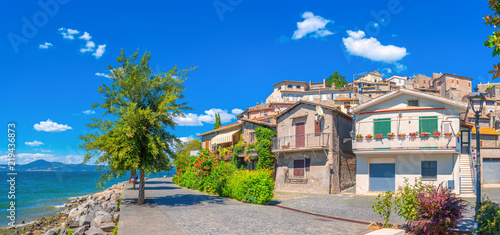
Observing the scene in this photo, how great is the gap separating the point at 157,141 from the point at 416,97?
677 inches

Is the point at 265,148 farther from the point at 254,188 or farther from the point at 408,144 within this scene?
the point at 408,144

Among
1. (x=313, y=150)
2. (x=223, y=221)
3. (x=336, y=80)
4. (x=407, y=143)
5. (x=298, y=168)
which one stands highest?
(x=336, y=80)

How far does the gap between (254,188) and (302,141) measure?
9111 millimetres

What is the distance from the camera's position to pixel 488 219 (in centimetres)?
909

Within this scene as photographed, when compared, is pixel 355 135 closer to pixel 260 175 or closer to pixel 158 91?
pixel 260 175

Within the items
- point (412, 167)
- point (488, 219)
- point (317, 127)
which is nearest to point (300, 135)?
point (317, 127)

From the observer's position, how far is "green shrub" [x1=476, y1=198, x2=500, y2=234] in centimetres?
873

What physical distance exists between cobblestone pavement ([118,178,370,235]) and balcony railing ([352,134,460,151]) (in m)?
9.73

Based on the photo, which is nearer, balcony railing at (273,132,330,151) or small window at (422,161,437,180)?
small window at (422,161,437,180)

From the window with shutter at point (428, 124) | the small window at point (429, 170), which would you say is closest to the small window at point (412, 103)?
the window with shutter at point (428, 124)

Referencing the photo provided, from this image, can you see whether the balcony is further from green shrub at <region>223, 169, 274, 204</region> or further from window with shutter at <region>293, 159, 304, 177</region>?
green shrub at <region>223, 169, 274, 204</region>

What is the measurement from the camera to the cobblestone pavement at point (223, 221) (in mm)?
11148

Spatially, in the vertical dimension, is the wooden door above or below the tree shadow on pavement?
above

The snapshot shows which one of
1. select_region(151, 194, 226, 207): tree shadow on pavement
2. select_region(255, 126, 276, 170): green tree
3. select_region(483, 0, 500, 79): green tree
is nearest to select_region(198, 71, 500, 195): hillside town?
select_region(255, 126, 276, 170): green tree
